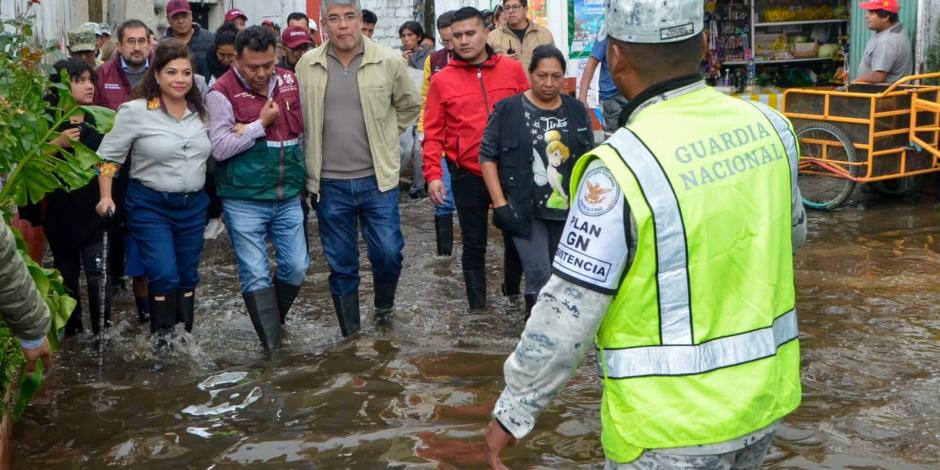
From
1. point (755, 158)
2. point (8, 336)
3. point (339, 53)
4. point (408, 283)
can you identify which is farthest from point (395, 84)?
point (755, 158)

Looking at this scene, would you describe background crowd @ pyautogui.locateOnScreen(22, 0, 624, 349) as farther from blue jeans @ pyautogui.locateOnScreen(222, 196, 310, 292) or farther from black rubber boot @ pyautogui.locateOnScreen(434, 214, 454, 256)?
black rubber boot @ pyautogui.locateOnScreen(434, 214, 454, 256)

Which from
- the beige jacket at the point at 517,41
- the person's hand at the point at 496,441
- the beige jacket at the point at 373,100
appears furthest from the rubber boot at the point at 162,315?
the beige jacket at the point at 517,41

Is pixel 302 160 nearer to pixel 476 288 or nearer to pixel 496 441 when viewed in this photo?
pixel 476 288

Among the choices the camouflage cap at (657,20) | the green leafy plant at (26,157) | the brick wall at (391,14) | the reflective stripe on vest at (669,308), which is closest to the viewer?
the reflective stripe on vest at (669,308)

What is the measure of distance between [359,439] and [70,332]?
2.98m

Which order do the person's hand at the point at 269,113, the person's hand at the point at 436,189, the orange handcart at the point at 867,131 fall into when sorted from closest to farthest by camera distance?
1. the person's hand at the point at 269,113
2. the person's hand at the point at 436,189
3. the orange handcart at the point at 867,131

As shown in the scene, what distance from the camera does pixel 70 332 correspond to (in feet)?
24.8

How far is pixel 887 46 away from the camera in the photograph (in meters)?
11.7

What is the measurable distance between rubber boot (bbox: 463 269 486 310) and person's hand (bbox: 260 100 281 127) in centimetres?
183

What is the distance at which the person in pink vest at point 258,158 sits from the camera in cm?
674

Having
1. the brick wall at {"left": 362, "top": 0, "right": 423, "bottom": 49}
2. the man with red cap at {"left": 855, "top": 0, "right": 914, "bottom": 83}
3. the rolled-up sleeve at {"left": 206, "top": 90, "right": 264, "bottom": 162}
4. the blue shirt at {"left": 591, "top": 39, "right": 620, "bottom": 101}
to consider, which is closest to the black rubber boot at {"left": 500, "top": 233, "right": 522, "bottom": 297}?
the rolled-up sleeve at {"left": 206, "top": 90, "right": 264, "bottom": 162}

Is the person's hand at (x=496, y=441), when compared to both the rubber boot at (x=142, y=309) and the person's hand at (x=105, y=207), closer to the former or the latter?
the person's hand at (x=105, y=207)

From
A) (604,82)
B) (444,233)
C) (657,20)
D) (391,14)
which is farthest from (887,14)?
(657,20)

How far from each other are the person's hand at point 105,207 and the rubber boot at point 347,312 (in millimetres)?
1403
